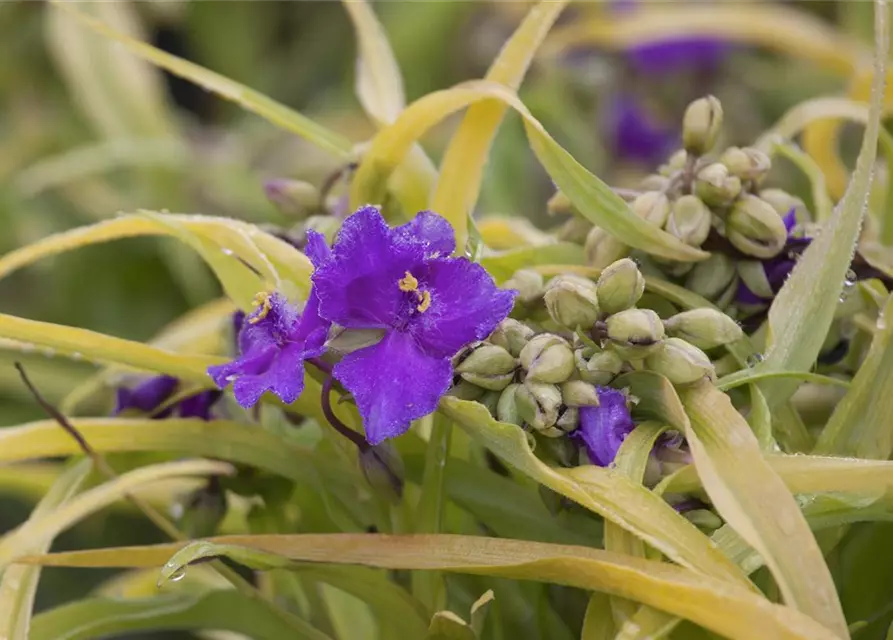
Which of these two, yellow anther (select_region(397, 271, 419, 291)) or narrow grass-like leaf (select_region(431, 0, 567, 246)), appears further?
narrow grass-like leaf (select_region(431, 0, 567, 246))

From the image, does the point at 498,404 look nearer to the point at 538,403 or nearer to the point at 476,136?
the point at 538,403

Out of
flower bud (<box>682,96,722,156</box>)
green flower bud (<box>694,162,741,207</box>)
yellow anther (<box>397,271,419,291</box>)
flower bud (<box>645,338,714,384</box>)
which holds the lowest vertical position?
flower bud (<box>645,338,714,384</box>)

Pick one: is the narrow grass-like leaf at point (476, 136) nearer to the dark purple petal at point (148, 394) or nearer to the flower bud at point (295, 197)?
the flower bud at point (295, 197)

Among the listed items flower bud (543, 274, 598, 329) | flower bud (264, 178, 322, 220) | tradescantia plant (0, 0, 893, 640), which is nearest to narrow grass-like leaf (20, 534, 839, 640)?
tradescantia plant (0, 0, 893, 640)

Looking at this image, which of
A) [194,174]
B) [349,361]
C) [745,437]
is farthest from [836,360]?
[194,174]

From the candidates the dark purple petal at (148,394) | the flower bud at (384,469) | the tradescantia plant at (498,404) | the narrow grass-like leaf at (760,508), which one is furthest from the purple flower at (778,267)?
the dark purple petal at (148,394)

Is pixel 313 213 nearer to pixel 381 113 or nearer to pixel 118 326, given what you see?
pixel 381 113

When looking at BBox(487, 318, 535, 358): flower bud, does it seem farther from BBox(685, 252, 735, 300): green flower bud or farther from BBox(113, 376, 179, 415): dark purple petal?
BBox(113, 376, 179, 415): dark purple petal
